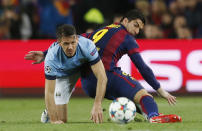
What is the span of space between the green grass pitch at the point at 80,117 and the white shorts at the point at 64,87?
15.1 inches

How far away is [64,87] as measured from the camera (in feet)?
31.9

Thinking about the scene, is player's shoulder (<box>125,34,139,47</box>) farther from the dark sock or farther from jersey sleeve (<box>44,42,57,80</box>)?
jersey sleeve (<box>44,42,57,80</box>)

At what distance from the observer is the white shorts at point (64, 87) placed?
969 cm

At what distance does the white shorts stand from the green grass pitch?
383 millimetres

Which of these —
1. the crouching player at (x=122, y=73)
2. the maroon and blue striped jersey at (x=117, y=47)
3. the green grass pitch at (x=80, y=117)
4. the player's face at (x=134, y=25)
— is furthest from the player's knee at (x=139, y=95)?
the player's face at (x=134, y=25)

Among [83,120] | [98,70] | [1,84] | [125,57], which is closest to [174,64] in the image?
[125,57]

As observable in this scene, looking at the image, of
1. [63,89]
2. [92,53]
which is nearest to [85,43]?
[92,53]

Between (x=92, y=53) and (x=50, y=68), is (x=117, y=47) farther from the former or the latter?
(x=50, y=68)

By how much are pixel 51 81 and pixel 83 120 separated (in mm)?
1394

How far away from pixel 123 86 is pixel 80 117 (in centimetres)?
164

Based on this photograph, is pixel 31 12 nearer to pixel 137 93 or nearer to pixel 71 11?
pixel 71 11

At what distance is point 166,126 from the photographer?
797cm

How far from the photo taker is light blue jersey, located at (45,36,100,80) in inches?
338

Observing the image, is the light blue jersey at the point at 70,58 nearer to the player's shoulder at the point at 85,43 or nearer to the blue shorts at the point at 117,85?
the player's shoulder at the point at 85,43
